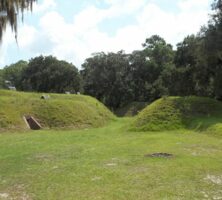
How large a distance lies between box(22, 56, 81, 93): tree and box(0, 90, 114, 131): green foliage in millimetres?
33346

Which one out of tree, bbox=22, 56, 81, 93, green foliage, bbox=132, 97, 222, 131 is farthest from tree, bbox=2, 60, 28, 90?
green foliage, bbox=132, 97, 222, 131

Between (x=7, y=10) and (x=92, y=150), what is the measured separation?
647 cm

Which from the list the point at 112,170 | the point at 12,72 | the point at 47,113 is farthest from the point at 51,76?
the point at 112,170

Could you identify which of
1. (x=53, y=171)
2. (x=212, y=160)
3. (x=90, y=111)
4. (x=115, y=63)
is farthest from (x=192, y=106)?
(x=115, y=63)

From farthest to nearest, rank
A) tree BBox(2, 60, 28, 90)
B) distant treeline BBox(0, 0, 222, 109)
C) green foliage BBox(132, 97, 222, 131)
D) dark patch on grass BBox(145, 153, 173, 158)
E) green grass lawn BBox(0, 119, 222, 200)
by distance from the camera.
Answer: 1. tree BBox(2, 60, 28, 90)
2. distant treeline BBox(0, 0, 222, 109)
3. green foliage BBox(132, 97, 222, 131)
4. dark patch on grass BBox(145, 153, 173, 158)
5. green grass lawn BBox(0, 119, 222, 200)

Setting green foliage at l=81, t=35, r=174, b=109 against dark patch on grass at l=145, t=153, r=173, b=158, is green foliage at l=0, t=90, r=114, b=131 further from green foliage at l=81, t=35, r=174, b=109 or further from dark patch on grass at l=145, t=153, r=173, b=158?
green foliage at l=81, t=35, r=174, b=109

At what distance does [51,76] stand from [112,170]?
5518 centimetres

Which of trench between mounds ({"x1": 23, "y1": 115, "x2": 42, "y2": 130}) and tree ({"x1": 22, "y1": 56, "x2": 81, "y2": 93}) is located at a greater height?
tree ({"x1": 22, "y1": 56, "x2": 81, "y2": 93})

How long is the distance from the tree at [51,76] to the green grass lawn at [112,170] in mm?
48162

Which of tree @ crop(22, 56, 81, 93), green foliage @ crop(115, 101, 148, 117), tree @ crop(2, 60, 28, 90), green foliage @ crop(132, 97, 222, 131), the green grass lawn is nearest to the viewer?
the green grass lawn

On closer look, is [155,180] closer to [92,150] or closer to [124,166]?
[124,166]

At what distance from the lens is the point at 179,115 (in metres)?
24.5

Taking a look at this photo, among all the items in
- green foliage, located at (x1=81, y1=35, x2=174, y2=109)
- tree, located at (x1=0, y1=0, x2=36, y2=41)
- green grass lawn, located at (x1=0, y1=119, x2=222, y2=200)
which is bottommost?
green grass lawn, located at (x1=0, y1=119, x2=222, y2=200)

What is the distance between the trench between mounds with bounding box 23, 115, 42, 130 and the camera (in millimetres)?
27494
